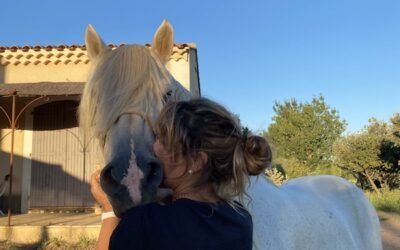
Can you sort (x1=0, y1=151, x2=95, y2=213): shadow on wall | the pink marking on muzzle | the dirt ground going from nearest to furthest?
the pink marking on muzzle < the dirt ground < (x1=0, y1=151, x2=95, y2=213): shadow on wall

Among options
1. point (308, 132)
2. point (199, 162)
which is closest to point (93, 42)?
point (199, 162)

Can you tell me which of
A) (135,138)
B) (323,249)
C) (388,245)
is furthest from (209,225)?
(388,245)

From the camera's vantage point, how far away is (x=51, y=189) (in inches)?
422

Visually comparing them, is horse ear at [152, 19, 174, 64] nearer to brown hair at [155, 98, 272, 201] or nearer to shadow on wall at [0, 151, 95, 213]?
brown hair at [155, 98, 272, 201]

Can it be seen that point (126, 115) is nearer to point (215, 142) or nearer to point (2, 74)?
point (215, 142)

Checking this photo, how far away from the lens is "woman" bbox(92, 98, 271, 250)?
4.21ft

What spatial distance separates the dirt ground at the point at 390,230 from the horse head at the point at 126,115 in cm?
826

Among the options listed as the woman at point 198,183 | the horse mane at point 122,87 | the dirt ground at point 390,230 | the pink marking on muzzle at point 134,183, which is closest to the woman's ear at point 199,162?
the woman at point 198,183

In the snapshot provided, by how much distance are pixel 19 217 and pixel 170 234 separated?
9365 mm

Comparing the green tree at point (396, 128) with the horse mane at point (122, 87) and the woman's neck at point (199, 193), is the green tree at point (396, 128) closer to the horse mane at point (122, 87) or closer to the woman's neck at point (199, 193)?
the horse mane at point (122, 87)

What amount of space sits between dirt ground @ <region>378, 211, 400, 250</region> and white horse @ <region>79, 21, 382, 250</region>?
6992 millimetres

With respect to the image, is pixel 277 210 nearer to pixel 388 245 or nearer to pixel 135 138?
pixel 135 138

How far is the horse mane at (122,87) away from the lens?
6.04ft

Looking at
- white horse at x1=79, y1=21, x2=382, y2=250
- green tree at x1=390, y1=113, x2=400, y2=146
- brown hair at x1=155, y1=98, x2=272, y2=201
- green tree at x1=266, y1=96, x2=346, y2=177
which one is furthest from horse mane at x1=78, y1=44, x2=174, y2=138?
green tree at x1=266, y1=96, x2=346, y2=177
